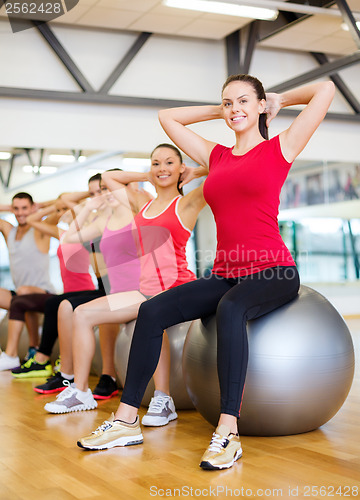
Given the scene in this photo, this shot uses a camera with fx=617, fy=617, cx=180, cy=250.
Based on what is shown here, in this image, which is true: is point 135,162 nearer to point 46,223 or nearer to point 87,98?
point 87,98

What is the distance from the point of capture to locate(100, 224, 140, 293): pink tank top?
2980 millimetres

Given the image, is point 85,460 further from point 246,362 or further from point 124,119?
point 124,119

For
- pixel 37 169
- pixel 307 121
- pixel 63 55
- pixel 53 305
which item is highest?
pixel 63 55

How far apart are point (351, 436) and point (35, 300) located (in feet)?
8.24

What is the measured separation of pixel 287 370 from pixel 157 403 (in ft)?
2.09

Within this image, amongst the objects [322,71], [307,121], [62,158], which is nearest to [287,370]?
[307,121]

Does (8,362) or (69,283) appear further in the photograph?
(8,362)

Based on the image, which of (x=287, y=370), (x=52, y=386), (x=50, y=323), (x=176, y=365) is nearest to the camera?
(x=287, y=370)

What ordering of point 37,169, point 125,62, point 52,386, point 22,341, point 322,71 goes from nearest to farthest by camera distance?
1. point 52,386
2. point 22,341
3. point 37,169
4. point 125,62
5. point 322,71

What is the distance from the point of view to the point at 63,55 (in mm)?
5980

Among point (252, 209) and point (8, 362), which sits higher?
point (252, 209)

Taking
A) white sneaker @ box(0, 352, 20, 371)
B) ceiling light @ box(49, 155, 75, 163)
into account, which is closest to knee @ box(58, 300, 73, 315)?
white sneaker @ box(0, 352, 20, 371)

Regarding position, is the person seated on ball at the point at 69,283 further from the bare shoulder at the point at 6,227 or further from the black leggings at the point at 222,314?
the black leggings at the point at 222,314

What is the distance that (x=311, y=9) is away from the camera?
5.46m
